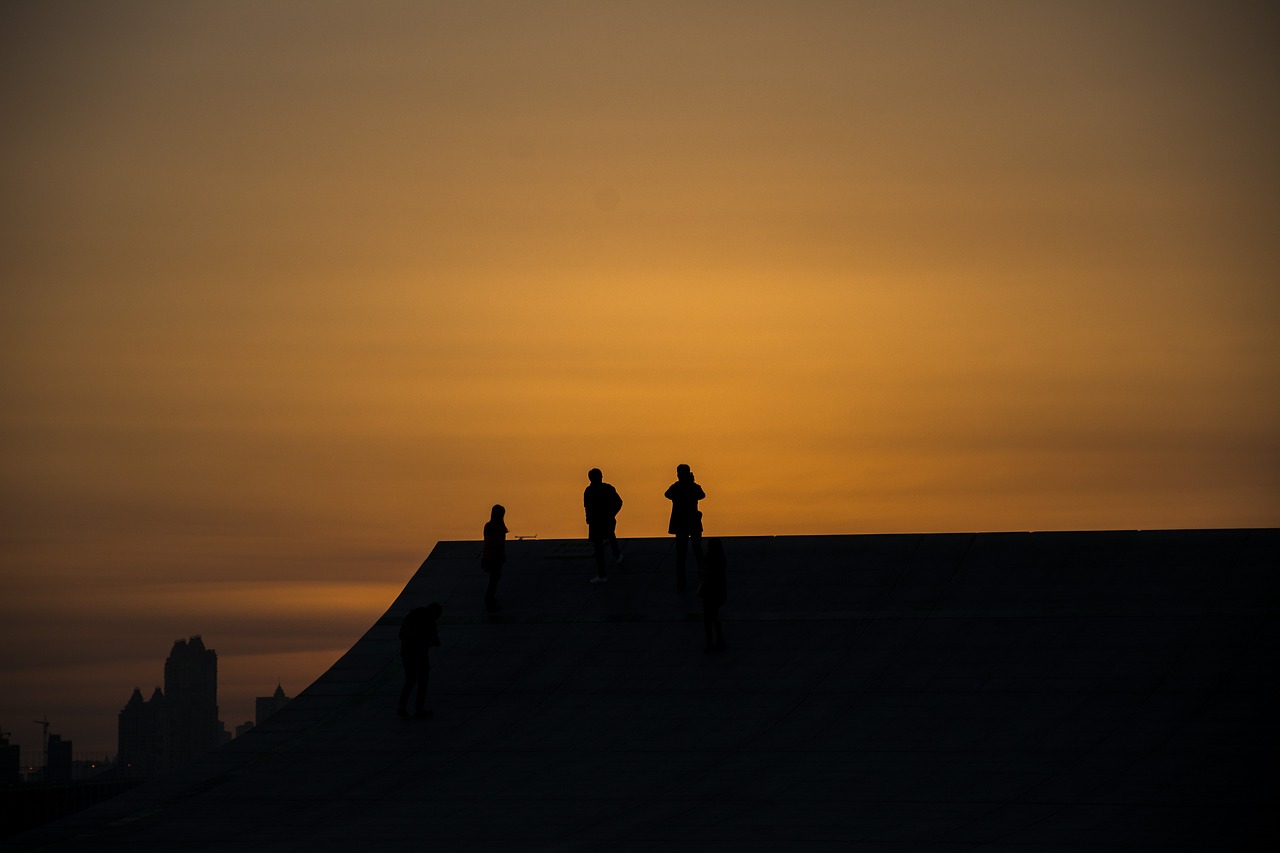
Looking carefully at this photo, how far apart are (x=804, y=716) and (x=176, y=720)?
17936 cm

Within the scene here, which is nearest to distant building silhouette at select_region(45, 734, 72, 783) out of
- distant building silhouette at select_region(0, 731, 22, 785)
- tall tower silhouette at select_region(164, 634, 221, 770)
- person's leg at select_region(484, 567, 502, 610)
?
distant building silhouette at select_region(0, 731, 22, 785)

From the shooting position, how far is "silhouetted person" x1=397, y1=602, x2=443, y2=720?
21.3 m

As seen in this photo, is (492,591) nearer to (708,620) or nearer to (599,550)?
(599,550)

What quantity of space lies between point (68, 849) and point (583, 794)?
5.39m

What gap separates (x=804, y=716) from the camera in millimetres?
20312

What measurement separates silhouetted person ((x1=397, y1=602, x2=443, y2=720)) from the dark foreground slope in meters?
0.50

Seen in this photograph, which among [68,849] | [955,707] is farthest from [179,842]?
[955,707]

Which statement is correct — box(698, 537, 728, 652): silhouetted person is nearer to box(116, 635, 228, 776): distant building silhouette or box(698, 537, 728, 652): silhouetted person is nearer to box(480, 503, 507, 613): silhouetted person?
box(480, 503, 507, 613): silhouetted person

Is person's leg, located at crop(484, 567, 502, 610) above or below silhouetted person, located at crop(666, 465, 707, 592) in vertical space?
below

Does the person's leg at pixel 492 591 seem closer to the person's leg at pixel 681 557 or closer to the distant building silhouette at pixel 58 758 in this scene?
the person's leg at pixel 681 557

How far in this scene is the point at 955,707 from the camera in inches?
790

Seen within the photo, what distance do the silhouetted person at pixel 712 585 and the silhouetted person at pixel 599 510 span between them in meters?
3.45

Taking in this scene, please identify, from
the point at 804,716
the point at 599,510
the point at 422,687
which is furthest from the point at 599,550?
the point at 804,716

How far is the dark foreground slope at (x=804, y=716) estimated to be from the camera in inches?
659
